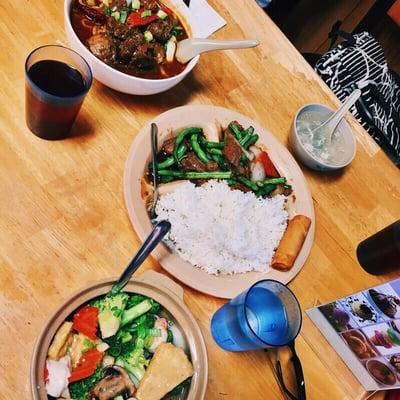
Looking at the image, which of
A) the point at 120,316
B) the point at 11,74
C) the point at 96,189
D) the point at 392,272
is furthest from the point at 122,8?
the point at 392,272

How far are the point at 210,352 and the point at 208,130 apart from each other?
624 mm

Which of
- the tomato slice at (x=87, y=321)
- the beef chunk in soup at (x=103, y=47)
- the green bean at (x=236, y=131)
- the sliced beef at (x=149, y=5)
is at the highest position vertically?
the sliced beef at (x=149, y=5)

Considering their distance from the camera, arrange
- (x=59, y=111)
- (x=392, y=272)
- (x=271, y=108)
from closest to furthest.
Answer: (x=59, y=111), (x=392, y=272), (x=271, y=108)

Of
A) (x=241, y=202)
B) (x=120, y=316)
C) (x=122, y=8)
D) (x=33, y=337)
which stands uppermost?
(x=122, y=8)

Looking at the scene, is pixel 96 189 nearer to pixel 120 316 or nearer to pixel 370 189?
pixel 120 316

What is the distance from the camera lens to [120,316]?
43.5 inches

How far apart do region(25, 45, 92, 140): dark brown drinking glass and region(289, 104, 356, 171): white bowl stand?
669 millimetres

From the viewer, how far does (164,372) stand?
107 centimetres

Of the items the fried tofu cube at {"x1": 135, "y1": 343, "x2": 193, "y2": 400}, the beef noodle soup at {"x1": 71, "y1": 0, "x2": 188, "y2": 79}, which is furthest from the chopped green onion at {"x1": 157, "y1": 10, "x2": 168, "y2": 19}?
the fried tofu cube at {"x1": 135, "y1": 343, "x2": 193, "y2": 400}

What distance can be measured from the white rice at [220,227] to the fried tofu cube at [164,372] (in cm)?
27

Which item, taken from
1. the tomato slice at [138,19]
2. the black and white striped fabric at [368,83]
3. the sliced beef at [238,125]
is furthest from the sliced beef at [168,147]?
the black and white striped fabric at [368,83]

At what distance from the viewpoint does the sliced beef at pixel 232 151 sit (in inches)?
57.7

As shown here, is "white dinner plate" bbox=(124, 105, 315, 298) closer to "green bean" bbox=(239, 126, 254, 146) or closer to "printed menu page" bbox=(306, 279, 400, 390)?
"green bean" bbox=(239, 126, 254, 146)

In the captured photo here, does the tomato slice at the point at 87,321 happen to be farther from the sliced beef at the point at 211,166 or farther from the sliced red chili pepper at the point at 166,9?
the sliced red chili pepper at the point at 166,9
